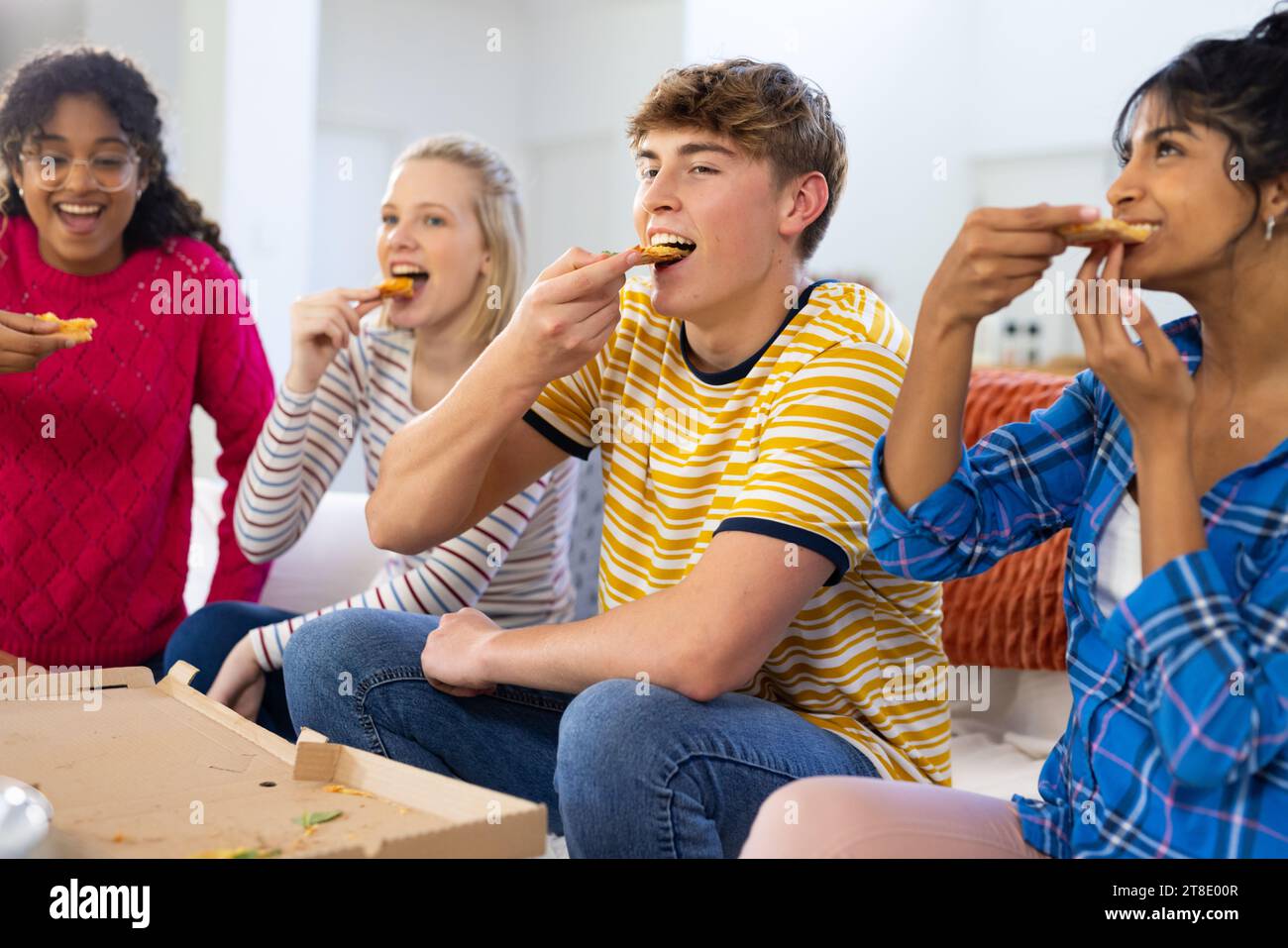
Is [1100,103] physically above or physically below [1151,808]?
above

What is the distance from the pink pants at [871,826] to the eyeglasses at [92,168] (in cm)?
143

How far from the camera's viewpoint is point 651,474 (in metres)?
1.40

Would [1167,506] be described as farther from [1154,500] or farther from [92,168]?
[92,168]

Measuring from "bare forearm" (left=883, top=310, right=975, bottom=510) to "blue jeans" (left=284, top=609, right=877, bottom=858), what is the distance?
0.26m

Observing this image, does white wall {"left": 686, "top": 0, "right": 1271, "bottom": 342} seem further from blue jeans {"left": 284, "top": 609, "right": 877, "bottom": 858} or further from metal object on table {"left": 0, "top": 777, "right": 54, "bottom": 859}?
metal object on table {"left": 0, "top": 777, "right": 54, "bottom": 859}

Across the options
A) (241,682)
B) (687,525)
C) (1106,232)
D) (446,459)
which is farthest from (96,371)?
(1106,232)

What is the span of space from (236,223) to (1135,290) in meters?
3.71

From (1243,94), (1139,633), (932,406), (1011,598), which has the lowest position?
(1011,598)

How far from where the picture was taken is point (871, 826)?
0.99 metres

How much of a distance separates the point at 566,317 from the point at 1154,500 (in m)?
0.62

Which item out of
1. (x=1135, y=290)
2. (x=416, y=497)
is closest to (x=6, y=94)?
(x=416, y=497)

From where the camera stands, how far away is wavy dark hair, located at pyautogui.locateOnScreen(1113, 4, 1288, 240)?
99 centimetres

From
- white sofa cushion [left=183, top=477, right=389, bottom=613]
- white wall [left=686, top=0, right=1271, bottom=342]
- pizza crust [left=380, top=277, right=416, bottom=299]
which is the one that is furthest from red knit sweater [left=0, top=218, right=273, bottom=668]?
white wall [left=686, top=0, right=1271, bottom=342]
